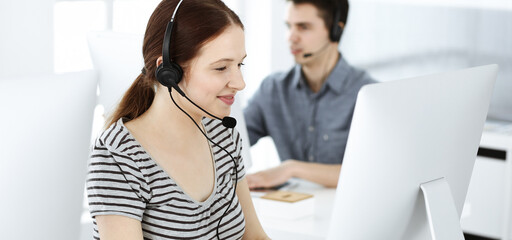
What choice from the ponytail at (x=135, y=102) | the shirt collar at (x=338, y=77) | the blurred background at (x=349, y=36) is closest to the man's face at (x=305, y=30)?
the shirt collar at (x=338, y=77)

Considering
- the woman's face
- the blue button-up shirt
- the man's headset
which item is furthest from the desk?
the man's headset

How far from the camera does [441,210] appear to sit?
1.19m

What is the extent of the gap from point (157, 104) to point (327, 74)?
1252 millimetres

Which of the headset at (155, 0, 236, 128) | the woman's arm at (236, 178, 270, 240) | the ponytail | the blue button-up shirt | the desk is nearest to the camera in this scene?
the headset at (155, 0, 236, 128)

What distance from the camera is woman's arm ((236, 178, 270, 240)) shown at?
1.51 metres

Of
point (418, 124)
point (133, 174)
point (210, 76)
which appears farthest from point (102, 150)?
point (418, 124)

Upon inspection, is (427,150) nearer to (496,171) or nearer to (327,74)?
(327,74)

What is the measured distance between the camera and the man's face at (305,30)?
2562 millimetres

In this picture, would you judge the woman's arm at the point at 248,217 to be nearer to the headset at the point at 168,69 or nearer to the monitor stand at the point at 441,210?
the headset at the point at 168,69

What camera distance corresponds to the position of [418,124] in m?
1.12

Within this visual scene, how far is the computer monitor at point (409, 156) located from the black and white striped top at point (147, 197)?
0.32 meters

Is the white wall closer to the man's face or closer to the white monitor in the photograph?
the man's face

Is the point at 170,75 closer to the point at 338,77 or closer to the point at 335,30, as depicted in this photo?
the point at 338,77

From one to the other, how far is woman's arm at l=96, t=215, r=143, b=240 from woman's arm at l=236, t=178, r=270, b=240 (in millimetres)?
342
